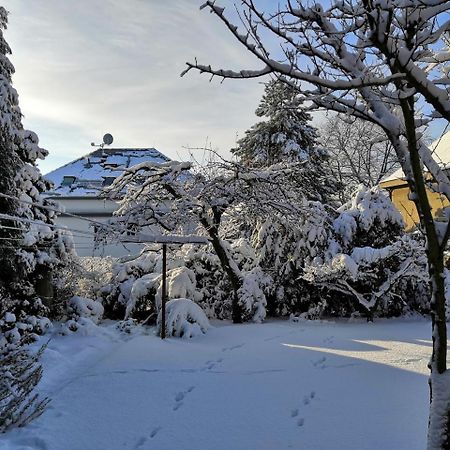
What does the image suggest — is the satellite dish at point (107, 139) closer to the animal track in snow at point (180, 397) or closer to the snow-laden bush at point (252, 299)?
the snow-laden bush at point (252, 299)

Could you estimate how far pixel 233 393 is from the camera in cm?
488

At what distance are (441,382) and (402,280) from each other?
7780mm

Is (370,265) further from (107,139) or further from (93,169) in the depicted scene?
(107,139)

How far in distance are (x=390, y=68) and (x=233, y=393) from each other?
11.6 feet

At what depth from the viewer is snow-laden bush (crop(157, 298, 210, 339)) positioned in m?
8.07

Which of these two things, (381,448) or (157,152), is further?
(157,152)

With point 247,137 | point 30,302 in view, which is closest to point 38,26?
point 30,302

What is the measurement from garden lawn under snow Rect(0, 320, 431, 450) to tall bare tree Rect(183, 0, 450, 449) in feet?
4.56

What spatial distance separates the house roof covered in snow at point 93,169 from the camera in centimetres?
2383

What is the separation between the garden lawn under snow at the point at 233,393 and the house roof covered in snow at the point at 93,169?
55.5ft

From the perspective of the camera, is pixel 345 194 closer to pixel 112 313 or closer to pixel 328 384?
pixel 112 313

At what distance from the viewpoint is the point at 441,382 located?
103 inches

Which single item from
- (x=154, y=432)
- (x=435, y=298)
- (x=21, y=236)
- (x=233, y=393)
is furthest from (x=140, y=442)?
(x=21, y=236)

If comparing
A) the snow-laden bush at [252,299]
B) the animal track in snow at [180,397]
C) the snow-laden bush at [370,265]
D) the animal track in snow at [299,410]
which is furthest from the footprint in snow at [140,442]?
the snow-laden bush at [252,299]
